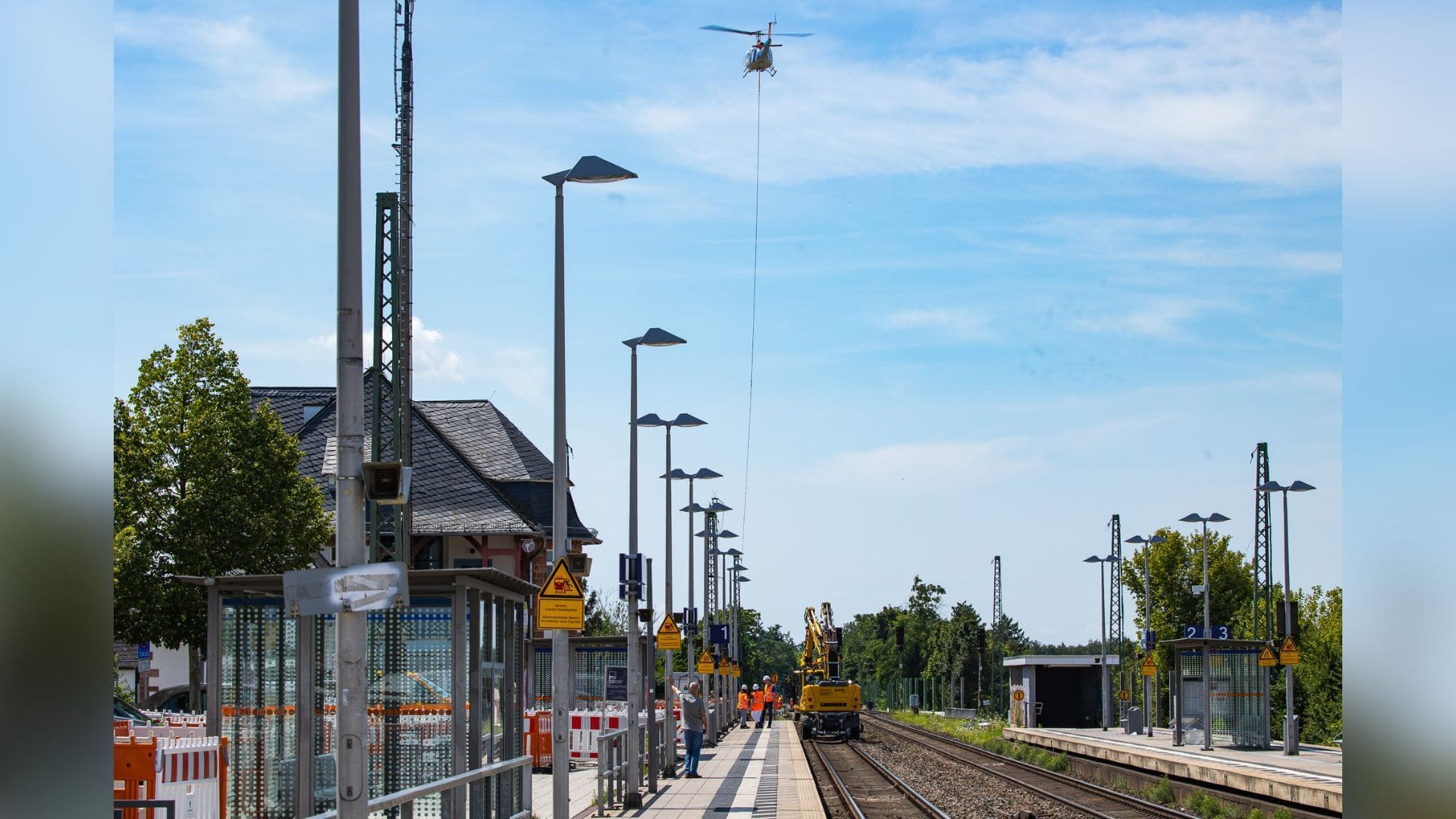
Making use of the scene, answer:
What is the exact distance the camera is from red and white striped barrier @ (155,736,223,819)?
48.1 feet

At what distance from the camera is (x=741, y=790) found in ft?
89.6

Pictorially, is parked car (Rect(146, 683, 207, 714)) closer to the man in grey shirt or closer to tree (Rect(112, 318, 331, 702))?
tree (Rect(112, 318, 331, 702))

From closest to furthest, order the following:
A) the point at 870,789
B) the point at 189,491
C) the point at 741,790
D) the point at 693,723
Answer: the point at 741,790 → the point at 693,723 → the point at 870,789 → the point at 189,491

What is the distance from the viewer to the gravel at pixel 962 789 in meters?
27.0

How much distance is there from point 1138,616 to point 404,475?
9862 centimetres

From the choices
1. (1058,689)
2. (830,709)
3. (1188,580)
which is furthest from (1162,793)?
(1188,580)

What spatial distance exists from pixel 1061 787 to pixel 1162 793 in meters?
5.02

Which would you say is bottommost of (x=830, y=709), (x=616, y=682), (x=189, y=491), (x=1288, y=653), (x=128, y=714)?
(x=830, y=709)

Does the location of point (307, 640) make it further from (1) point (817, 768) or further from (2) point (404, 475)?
Result: (1) point (817, 768)

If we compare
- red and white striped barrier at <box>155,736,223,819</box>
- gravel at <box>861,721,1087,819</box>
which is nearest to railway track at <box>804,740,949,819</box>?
gravel at <box>861,721,1087,819</box>

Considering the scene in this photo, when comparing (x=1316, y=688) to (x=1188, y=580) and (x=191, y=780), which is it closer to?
(x=1188, y=580)

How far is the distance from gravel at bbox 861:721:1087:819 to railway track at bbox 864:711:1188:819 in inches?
10.8

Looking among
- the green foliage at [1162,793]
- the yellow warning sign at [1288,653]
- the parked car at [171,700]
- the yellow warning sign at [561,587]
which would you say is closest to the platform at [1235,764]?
the green foliage at [1162,793]
